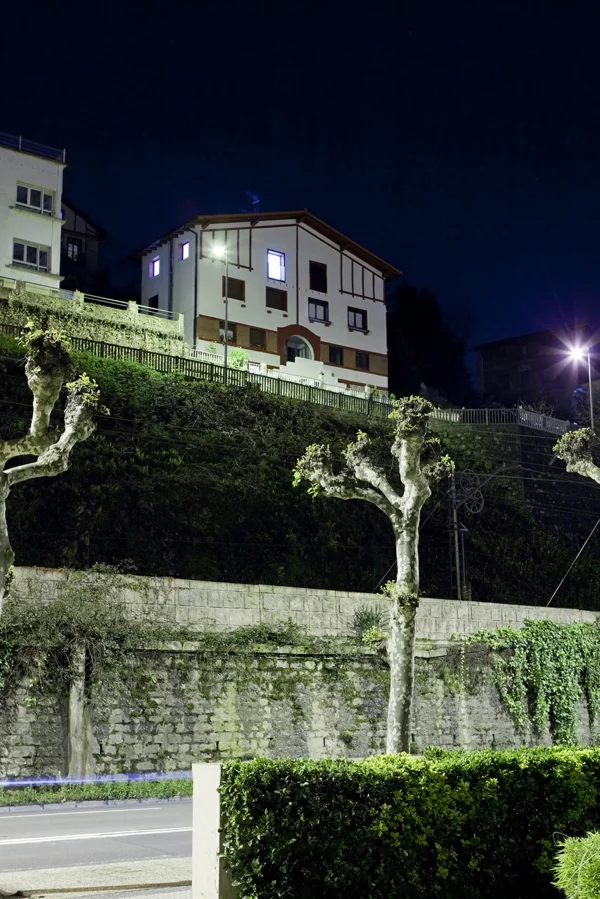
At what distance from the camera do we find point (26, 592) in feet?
66.5

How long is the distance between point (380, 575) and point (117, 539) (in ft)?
29.4

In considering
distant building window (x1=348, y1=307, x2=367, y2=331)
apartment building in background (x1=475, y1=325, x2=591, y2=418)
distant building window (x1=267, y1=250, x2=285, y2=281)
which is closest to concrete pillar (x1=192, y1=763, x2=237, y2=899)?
distant building window (x1=267, y1=250, x2=285, y2=281)

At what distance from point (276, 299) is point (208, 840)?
4191cm

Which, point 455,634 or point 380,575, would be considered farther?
point 380,575

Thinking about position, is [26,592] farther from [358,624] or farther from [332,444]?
[332,444]

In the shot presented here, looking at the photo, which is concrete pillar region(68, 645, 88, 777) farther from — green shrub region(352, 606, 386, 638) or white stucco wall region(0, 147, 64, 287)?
white stucco wall region(0, 147, 64, 287)

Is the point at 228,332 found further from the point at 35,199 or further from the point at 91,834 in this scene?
the point at 91,834

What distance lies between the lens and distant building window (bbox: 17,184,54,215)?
39.7 metres

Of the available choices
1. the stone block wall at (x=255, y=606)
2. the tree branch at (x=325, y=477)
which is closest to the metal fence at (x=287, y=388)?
the stone block wall at (x=255, y=606)

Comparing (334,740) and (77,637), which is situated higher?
(77,637)

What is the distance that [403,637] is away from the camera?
1435cm

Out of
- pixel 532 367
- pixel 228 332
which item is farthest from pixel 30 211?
pixel 532 367

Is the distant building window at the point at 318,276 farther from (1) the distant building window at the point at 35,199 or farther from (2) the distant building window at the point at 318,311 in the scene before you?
(1) the distant building window at the point at 35,199

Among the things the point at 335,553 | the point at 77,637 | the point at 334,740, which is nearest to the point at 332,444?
the point at 335,553
